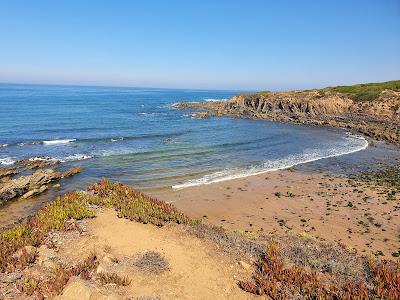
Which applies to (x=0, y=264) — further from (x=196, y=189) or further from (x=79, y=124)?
(x=79, y=124)

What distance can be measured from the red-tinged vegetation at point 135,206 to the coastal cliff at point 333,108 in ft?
160

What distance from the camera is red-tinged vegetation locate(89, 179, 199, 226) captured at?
52.6 feet

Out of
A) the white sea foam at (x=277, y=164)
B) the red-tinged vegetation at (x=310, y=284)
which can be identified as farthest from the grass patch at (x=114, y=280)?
the white sea foam at (x=277, y=164)

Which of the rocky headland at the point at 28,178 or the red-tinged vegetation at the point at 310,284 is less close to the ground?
the red-tinged vegetation at the point at 310,284

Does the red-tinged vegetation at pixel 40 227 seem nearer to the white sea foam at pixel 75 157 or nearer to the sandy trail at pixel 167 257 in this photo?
the sandy trail at pixel 167 257

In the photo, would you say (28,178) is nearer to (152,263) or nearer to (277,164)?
(152,263)

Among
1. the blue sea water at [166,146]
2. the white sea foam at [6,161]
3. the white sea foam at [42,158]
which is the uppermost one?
the blue sea water at [166,146]

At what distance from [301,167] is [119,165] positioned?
19.4m

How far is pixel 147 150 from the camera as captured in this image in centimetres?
4356

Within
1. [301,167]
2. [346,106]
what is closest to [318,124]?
[346,106]

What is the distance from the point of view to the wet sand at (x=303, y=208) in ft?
65.9

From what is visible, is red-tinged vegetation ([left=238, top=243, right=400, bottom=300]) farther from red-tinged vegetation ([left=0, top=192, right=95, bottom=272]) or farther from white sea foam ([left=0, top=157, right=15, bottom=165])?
white sea foam ([left=0, top=157, right=15, bottom=165])

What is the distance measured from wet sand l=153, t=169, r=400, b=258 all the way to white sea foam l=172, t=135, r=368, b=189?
1.18m

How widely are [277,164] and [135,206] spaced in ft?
79.0
